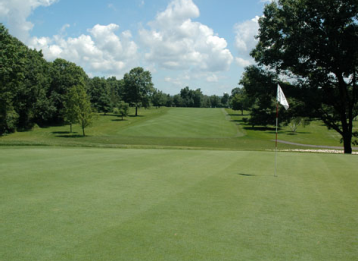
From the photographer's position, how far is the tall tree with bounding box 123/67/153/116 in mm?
93125

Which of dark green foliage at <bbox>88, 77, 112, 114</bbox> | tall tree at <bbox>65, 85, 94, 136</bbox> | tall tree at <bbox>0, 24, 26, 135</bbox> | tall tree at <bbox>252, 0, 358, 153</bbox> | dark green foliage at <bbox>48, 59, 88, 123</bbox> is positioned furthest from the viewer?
dark green foliage at <bbox>88, 77, 112, 114</bbox>

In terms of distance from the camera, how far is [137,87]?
93.2 m

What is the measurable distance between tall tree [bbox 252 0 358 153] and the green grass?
15581 mm

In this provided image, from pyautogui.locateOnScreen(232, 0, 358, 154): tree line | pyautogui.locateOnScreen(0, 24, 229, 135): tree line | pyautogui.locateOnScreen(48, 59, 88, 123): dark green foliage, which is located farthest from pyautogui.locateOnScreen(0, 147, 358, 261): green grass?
pyautogui.locateOnScreen(48, 59, 88, 123): dark green foliage

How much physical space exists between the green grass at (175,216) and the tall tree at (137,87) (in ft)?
277

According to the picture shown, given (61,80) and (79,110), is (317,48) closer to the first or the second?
(79,110)

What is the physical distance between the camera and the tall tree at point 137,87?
306ft

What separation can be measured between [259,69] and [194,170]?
17.8 meters

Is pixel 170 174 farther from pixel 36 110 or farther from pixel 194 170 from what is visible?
pixel 36 110

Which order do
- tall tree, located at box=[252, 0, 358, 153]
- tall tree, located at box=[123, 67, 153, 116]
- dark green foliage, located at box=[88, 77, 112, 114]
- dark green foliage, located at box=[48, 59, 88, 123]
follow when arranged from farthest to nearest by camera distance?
tall tree, located at box=[123, 67, 153, 116] < dark green foliage, located at box=[88, 77, 112, 114] < dark green foliage, located at box=[48, 59, 88, 123] < tall tree, located at box=[252, 0, 358, 153]

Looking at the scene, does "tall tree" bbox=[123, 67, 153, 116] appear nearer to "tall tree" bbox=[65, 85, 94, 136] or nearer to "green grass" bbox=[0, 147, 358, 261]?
"tall tree" bbox=[65, 85, 94, 136]

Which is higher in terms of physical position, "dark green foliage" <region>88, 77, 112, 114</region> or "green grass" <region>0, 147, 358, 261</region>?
"dark green foliage" <region>88, 77, 112, 114</region>

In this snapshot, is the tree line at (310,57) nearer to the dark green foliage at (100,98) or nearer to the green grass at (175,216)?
the green grass at (175,216)

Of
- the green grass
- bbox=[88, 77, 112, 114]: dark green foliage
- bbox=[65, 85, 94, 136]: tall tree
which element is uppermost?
bbox=[88, 77, 112, 114]: dark green foliage
